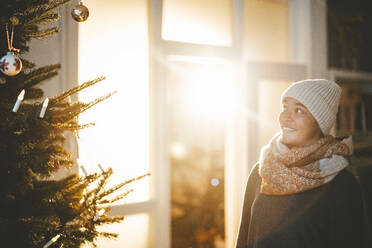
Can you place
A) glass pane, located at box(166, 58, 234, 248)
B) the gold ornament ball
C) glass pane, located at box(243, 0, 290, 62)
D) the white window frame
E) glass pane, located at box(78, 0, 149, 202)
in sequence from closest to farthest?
the gold ornament ball, glass pane, located at box(78, 0, 149, 202), the white window frame, glass pane, located at box(243, 0, 290, 62), glass pane, located at box(166, 58, 234, 248)

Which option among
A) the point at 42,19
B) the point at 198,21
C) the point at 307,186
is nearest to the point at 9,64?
the point at 42,19

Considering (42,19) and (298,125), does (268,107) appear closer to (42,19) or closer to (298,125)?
(298,125)

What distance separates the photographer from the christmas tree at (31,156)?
4.16 feet

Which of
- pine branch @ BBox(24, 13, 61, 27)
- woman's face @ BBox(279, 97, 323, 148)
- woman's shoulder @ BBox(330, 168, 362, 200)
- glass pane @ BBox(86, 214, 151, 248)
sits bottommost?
glass pane @ BBox(86, 214, 151, 248)

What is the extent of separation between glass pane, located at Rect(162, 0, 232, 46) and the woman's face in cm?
144

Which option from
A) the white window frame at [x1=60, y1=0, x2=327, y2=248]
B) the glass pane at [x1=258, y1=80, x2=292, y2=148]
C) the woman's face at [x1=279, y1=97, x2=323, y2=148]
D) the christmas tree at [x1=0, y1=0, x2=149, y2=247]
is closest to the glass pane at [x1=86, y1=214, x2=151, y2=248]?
the white window frame at [x1=60, y1=0, x2=327, y2=248]

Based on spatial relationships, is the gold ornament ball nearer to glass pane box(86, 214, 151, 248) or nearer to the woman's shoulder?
the woman's shoulder

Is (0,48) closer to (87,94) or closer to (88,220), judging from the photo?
(88,220)

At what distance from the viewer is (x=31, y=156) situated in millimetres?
1279

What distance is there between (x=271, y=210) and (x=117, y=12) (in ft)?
6.31

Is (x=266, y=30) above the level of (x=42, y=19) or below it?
above

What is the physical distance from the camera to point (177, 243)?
4926 mm

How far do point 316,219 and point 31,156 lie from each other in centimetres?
146

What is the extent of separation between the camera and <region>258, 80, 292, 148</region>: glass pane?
3754 millimetres
